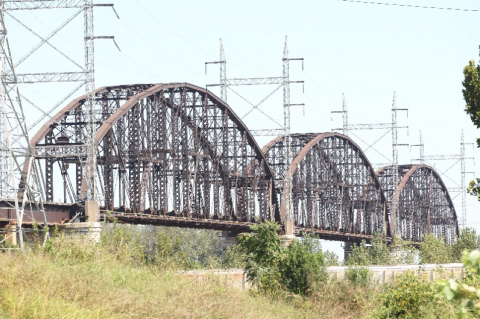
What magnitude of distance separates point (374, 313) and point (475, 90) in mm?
9222

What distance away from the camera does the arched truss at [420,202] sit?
148m

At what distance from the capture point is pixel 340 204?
124 metres

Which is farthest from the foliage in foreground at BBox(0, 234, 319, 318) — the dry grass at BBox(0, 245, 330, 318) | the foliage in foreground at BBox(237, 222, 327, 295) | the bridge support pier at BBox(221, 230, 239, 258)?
the bridge support pier at BBox(221, 230, 239, 258)

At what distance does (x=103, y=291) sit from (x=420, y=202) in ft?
467

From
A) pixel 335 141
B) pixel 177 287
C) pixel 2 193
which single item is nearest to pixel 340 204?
pixel 335 141

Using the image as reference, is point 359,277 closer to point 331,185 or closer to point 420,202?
point 331,185

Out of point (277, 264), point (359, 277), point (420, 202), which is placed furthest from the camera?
point (420, 202)

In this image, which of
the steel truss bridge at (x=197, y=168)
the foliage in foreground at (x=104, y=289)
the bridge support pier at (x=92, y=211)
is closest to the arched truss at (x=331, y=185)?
the steel truss bridge at (x=197, y=168)

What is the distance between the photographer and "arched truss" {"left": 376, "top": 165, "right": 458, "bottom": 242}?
148 metres

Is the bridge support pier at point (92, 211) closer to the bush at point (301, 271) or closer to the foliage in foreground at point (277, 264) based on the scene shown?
the foliage in foreground at point (277, 264)

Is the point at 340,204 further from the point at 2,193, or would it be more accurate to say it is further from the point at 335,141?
the point at 2,193

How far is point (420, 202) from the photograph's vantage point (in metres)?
160

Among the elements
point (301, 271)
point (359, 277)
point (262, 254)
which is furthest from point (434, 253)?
point (301, 271)

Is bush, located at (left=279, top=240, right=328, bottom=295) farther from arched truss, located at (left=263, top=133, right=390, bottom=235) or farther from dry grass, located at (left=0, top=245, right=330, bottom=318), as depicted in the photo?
arched truss, located at (left=263, top=133, right=390, bottom=235)
